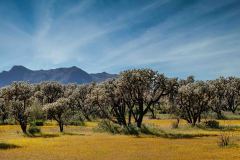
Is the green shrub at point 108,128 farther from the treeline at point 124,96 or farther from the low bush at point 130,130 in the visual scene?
the treeline at point 124,96

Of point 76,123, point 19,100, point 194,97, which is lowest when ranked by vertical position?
point 76,123

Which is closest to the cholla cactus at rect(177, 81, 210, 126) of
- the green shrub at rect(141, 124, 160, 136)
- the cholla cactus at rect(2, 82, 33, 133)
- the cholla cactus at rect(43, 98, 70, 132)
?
the green shrub at rect(141, 124, 160, 136)

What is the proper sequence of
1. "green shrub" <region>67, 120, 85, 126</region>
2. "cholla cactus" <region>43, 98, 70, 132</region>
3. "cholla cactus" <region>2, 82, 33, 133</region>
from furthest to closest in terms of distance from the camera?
1. "green shrub" <region>67, 120, 85, 126</region>
2. "cholla cactus" <region>43, 98, 70, 132</region>
3. "cholla cactus" <region>2, 82, 33, 133</region>

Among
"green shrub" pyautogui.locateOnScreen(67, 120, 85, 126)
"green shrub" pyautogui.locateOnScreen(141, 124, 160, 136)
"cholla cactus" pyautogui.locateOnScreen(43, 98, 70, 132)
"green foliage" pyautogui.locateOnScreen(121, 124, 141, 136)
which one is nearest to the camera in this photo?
"green shrub" pyautogui.locateOnScreen(141, 124, 160, 136)

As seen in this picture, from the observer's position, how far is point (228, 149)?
44.0 m

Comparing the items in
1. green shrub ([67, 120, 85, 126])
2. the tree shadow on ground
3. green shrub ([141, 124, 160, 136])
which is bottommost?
the tree shadow on ground

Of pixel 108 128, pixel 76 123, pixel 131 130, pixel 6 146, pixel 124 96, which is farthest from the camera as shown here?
pixel 76 123

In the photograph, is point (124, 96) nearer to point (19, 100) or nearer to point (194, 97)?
point (194, 97)

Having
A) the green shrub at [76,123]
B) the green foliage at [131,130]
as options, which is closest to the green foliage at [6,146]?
the green foliage at [131,130]

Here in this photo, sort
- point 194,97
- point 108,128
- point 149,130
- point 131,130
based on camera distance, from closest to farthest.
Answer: point 131,130
point 149,130
point 108,128
point 194,97

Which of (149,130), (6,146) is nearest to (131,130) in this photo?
(149,130)

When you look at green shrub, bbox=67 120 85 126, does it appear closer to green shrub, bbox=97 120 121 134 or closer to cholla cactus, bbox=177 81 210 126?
green shrub, bbox=97 120 121 134

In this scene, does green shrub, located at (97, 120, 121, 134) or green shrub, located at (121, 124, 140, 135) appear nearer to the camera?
green shrub, located at (121, 124, 140, 135)

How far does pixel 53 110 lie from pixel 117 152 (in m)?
35.5
